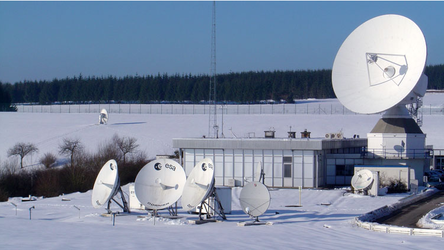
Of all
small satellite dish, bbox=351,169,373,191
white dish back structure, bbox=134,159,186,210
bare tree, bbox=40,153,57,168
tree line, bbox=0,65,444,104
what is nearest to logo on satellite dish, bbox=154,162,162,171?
white dish back structure, bbox=134,159,186,210

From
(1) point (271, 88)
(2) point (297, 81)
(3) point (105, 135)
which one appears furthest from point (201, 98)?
(3) point (105, 135)

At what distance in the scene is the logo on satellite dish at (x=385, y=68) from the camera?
43469 mm

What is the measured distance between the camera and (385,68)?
44469 mm

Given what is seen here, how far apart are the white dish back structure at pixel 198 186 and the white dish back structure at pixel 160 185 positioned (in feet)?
2.85

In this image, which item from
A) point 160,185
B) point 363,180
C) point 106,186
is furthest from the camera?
point 363,180

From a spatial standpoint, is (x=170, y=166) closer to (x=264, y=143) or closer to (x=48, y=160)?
(x=264, y=143)

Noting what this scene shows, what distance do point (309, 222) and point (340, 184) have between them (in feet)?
64.7

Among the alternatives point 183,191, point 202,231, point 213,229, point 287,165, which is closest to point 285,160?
point 287,165

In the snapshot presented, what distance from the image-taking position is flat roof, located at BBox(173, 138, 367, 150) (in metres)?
43.3

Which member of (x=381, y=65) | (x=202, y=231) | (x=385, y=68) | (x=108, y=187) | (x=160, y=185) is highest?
(x=381, y=65)

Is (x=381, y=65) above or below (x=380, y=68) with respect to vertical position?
above

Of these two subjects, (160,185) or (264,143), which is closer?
(160,185)

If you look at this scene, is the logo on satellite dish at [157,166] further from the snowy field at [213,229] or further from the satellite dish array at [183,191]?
the snowy field at [213,229]

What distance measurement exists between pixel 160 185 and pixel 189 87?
145 meters
